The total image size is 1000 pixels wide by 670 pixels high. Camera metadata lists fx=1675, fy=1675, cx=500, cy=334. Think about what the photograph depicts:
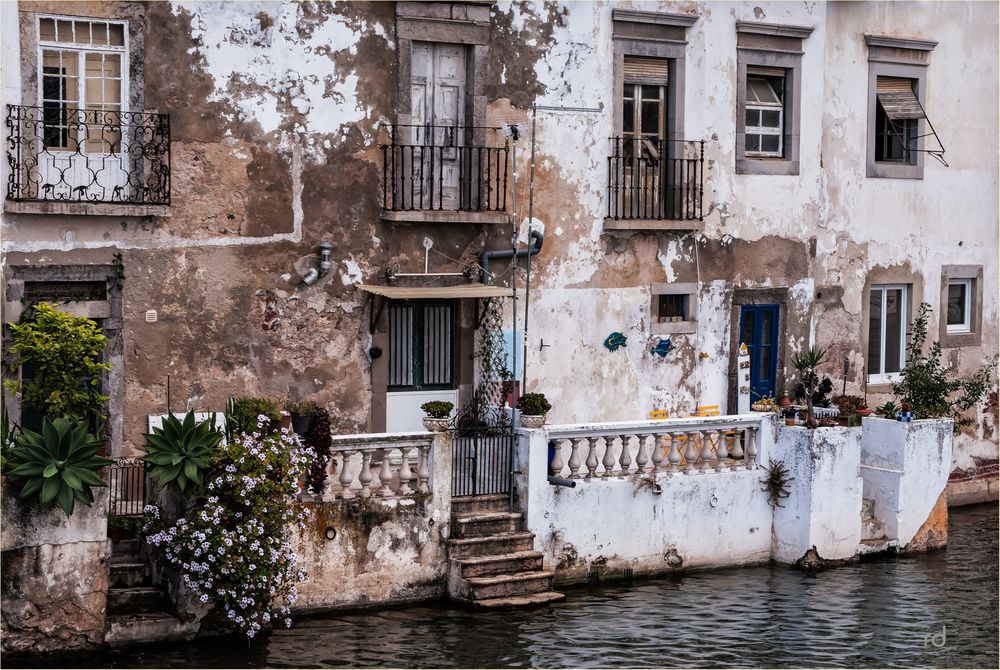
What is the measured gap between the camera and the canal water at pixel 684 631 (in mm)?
14945

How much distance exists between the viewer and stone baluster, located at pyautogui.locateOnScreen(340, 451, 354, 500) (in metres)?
16.3

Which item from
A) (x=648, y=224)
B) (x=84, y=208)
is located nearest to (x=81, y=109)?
(x=84, y=208)

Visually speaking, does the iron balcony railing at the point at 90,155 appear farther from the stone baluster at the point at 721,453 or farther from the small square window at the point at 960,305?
the small square window at the point at 960,305

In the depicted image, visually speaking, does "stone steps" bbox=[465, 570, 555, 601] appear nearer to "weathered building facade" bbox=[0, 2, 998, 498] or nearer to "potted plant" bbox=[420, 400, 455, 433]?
"potted plant" bbox=[420, 400, 455, 433]

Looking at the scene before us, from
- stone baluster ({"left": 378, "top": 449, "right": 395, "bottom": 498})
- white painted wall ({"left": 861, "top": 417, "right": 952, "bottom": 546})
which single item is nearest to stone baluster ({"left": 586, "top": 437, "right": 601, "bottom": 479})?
stone baluster ({"left": 378, "top": 449, "right": 395, "bottom": 498})

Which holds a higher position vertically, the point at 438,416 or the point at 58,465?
the point at 438,416

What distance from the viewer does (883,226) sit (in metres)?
23.1

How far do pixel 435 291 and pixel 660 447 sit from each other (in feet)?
10.1

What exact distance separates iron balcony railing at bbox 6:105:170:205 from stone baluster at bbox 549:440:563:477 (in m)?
4.77

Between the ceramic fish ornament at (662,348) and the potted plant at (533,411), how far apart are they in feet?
11.6

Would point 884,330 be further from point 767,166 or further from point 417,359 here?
point 417,359

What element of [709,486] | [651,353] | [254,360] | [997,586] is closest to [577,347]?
[651,353]

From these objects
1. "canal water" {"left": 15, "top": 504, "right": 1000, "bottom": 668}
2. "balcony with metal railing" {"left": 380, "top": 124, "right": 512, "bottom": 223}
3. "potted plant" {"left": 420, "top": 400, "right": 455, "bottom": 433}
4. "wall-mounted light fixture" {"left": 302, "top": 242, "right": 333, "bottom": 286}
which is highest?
"balcony with metal railing" {"left": 380, "top": 124, "right": 512, "bottom": 223}

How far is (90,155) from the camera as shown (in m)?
17.1
